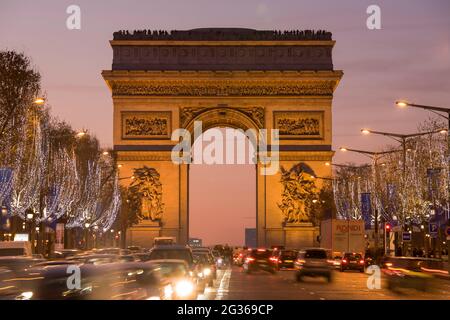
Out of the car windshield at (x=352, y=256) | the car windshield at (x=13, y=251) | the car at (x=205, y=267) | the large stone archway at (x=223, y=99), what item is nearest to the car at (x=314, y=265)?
the car at (x=205, y=267)

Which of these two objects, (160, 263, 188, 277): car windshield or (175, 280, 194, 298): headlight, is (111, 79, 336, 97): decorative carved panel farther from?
(160, 263, 188, 277): car windshield

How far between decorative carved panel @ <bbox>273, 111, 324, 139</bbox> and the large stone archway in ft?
0.30

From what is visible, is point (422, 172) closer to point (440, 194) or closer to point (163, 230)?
point (440, 194)

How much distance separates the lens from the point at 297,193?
95188mm

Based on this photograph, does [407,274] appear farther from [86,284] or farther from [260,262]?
[260,262]

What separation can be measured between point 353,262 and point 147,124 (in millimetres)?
32177

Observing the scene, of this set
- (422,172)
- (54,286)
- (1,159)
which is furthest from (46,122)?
(54,286)

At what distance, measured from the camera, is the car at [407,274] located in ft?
111

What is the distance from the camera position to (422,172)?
274ft

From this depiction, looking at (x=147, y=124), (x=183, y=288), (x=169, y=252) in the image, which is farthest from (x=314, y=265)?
(x=147, y=124)

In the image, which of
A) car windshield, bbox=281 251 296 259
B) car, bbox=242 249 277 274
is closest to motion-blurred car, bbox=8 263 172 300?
car, bbox=242 249 277 274

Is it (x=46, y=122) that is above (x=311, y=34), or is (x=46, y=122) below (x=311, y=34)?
below

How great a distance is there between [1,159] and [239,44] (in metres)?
41.0
